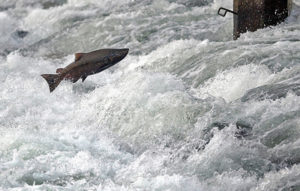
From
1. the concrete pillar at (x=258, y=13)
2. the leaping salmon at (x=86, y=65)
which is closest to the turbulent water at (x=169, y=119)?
the concrete pillar at (x=258, y=13)

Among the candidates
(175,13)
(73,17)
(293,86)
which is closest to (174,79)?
(293,86)

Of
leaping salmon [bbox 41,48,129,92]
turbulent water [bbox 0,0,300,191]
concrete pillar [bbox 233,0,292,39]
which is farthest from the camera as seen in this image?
concrete pillar [bbox 233,0,292,39]

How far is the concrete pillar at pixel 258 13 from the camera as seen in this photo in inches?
325

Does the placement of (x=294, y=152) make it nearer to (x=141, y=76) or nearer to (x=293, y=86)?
(x=293, y=86)

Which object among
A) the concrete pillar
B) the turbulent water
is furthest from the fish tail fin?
the concrete pillar

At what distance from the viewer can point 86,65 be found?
6930 millimetres

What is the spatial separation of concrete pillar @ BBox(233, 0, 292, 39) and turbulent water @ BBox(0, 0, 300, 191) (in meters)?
0.16

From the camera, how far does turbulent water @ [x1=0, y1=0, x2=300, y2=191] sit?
5500 millimetres

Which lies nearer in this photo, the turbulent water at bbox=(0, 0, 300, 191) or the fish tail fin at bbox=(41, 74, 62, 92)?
the turbulent water at bbox=(0, 0, 300, 191)

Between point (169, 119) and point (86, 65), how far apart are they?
992mm

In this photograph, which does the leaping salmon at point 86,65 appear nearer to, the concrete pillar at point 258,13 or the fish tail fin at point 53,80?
the fish tail fin at point 53,80

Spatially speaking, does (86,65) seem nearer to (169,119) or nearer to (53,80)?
(53,80)

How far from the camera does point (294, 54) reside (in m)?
7.07

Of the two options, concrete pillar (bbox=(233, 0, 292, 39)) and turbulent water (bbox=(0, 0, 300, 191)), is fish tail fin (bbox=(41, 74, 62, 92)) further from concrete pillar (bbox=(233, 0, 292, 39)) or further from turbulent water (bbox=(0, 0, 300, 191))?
concrete pillar (bbox=(233, 0, 292, 39))
